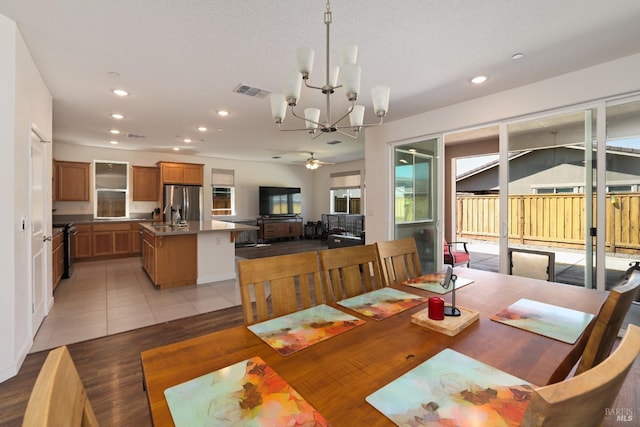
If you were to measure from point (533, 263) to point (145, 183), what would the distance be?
7752 mm

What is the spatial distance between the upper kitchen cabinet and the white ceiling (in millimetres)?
3077

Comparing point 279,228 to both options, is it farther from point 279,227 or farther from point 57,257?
point 57,257

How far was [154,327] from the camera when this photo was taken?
3002mm

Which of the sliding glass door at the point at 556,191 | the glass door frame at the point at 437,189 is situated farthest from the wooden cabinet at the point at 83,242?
the sliding glass door at the point at 556,191

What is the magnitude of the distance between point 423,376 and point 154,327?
3003mm

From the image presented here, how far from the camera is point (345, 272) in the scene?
1.89m

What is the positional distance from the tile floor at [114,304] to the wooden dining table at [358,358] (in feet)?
8.32

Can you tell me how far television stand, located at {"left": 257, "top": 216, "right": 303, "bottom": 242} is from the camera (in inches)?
351

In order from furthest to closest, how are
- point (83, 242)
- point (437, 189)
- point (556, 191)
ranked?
point (83, 242) < point (437, 189) < point (556, 191)

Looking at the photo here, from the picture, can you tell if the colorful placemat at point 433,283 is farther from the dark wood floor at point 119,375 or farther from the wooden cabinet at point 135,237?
the wooden cabinet at point 135,237

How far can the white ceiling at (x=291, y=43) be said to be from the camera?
194 cm

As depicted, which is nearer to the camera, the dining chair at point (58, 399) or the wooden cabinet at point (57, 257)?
the dining chair at point (58, 399)

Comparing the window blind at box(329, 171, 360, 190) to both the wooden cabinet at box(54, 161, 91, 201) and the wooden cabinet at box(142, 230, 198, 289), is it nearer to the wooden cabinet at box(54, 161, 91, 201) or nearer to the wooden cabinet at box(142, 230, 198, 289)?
the wooden cabinet at box(142, 230, 198, 289)

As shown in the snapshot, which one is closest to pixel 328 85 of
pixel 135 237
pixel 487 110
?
pixel 487 110
